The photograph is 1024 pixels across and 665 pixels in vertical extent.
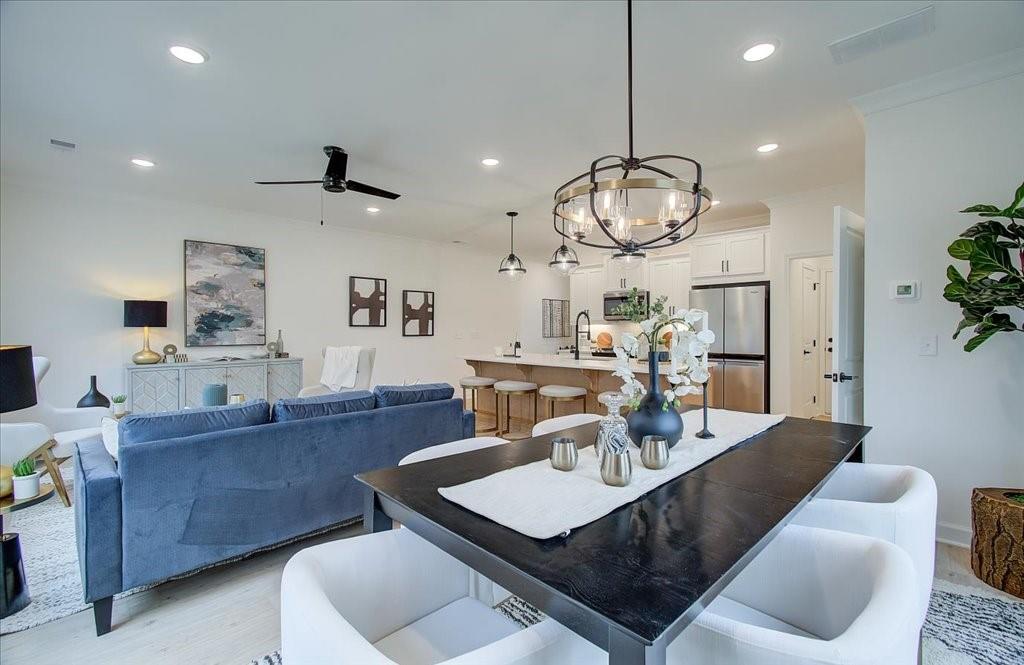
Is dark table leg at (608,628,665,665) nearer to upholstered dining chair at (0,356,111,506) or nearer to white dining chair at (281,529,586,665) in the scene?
white dining chair at (281,529,586,665)

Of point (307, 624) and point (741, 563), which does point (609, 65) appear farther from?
point (307, 624)

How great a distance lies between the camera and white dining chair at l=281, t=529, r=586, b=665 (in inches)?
31.2

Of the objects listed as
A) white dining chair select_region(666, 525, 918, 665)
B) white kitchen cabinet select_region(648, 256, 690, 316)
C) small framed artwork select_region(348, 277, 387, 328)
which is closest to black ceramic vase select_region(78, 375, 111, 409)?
small framed artwork select_region(348, 277, 387, 328)

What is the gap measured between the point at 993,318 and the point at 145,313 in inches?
250

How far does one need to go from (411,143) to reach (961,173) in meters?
3.44

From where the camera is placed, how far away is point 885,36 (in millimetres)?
2197

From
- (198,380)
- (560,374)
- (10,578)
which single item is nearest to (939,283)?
(560,374)

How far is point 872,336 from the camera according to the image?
2.86 m

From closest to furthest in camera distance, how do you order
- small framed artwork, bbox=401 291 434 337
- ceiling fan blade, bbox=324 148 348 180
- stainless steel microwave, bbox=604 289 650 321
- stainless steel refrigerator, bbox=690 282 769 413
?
ceiling fan blade, bbox=324 148 348 180 < stainless steel refrigerator, bbox=690 282 769 413 < small framed artwork, bbox=401 291 434 337 < stainless steel microwave, bbox=604 289 650 321

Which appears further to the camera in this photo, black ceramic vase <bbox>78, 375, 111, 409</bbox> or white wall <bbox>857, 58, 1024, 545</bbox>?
black ceramic vase <bbox>78, 375, 111, 409</bbox>

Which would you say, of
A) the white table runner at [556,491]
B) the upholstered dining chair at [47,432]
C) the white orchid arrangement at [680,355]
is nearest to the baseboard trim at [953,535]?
the white table runner at [556,491]

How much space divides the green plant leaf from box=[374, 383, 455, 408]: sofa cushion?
9.37ft

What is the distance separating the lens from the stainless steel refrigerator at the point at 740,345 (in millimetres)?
5004

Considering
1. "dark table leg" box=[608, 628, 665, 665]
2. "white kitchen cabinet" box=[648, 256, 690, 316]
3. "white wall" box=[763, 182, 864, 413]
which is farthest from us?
"white kitchen cabinet" box=[648, 256, 690, 316]
